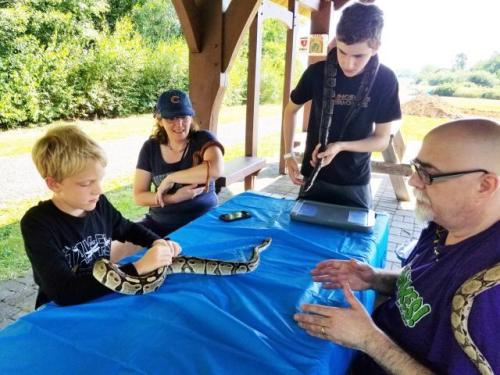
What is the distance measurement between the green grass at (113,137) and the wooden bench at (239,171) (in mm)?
1547

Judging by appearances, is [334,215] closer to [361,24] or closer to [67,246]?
[361,24]

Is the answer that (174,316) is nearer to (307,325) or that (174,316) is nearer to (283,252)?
(307,325)

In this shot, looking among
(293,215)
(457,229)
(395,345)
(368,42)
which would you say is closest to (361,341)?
(395,345)

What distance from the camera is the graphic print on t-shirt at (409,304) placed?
1.33 metres

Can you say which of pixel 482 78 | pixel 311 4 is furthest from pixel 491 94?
pixel 311 4

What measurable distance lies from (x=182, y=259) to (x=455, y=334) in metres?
1.11

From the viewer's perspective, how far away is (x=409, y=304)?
1394mm

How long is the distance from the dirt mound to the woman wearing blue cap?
30.1 ft

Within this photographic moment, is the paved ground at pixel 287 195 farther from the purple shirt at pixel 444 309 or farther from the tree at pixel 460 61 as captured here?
the tree at pixel 460 61

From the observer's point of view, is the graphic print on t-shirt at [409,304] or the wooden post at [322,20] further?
the wooden post at [322,20]

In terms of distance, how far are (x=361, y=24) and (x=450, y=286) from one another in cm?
167

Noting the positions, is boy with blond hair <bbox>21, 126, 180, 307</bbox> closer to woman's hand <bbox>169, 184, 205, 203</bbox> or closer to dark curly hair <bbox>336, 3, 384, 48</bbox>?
woman's hand <bbox>169, 184, 205, 203</bbox>

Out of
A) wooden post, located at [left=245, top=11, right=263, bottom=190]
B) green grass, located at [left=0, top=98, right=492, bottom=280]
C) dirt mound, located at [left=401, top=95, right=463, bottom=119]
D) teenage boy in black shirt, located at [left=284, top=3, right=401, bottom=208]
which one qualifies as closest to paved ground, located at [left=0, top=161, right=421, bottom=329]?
green grass, located at [left=0, top=98, right=492, bottom=280]

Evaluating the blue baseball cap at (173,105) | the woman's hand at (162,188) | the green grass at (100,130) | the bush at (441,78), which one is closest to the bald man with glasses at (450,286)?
the woman's hand at (162,188)
